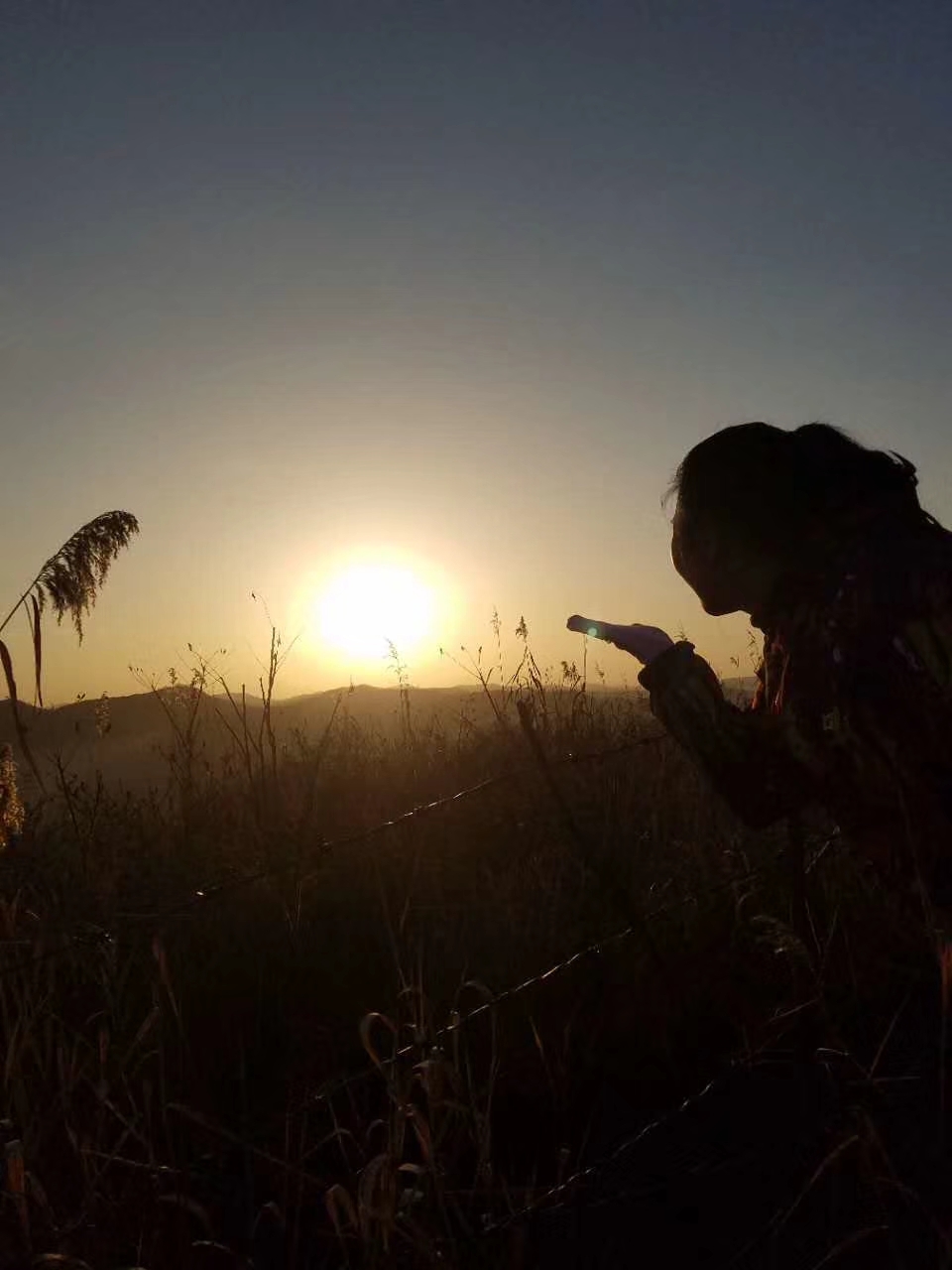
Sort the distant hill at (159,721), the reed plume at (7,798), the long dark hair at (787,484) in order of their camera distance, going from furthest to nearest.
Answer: the distant hill at (159,721)
the reed plume at (7,798)
the long dark hair at (787,484)

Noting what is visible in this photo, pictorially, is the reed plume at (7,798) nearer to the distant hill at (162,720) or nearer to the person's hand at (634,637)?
the distant hill at (162,720)

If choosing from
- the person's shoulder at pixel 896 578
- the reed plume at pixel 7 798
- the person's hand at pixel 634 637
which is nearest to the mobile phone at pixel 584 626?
the person's hand at pixel 634 637

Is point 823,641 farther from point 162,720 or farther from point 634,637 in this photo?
point 162,720

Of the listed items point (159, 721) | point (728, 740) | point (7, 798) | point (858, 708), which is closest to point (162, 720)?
point (159, 721)

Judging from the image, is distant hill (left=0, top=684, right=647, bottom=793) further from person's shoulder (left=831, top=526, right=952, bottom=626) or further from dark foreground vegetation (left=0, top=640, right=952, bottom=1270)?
person's shoulder (left=831, top=526, right=952, bottom=626)

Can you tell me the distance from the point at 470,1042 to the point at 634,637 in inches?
45.9

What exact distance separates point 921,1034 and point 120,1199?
70.6 inches

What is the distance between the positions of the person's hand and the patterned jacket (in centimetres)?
8

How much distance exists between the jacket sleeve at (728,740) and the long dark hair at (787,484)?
1.17 ft

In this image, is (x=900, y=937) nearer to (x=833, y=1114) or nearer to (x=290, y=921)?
(x=833, y=1114)

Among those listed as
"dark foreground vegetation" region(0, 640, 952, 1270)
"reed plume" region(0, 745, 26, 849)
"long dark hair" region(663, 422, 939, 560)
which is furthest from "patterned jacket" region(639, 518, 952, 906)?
"reed plume" region(0, 745, 26, 849)

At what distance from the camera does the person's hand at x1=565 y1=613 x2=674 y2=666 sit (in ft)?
8.52

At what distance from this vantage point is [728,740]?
2502 millimetres

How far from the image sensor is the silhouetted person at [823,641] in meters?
2.09
